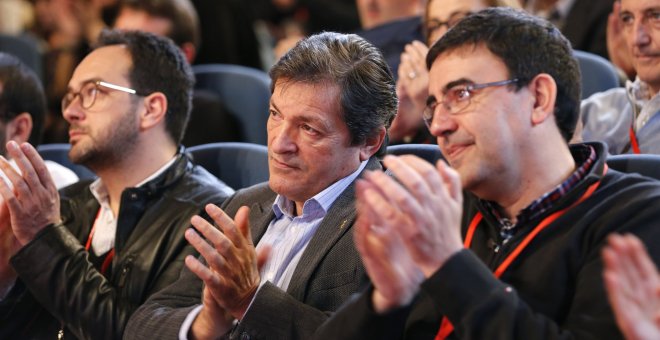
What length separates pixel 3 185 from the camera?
245 centimetres

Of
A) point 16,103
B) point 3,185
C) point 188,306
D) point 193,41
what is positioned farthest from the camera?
point 193,41

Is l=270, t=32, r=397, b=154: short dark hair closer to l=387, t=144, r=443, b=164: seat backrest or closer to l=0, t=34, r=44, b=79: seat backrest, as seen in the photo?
l=387, t=144, r=443, b=164: seat backrest

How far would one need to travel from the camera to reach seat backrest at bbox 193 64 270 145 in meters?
3.80

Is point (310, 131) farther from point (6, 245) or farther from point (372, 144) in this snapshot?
point (6, 245)

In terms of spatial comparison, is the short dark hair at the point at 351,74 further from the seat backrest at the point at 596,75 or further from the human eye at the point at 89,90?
the seat backrest at the point at 596,75

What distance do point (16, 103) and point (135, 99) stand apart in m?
0.52

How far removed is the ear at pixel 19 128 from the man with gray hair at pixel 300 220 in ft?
3.64

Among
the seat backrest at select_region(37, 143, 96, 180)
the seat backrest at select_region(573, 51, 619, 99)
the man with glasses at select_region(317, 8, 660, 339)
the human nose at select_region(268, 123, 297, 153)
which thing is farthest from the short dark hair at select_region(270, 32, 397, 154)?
the seat backrest at select_region(37, 143, 96, 180)

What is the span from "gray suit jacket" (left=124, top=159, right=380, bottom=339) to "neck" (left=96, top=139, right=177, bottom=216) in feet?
1.80

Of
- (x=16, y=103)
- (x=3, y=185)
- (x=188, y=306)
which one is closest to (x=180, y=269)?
(x=188, y=306)

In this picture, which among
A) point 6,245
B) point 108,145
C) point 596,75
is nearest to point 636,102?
point 596,75

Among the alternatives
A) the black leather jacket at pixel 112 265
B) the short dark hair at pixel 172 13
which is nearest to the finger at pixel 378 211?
the black leather jacket at pixel 112 265

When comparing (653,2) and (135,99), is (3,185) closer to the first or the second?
(135,99)

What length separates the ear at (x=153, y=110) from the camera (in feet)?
9.41
